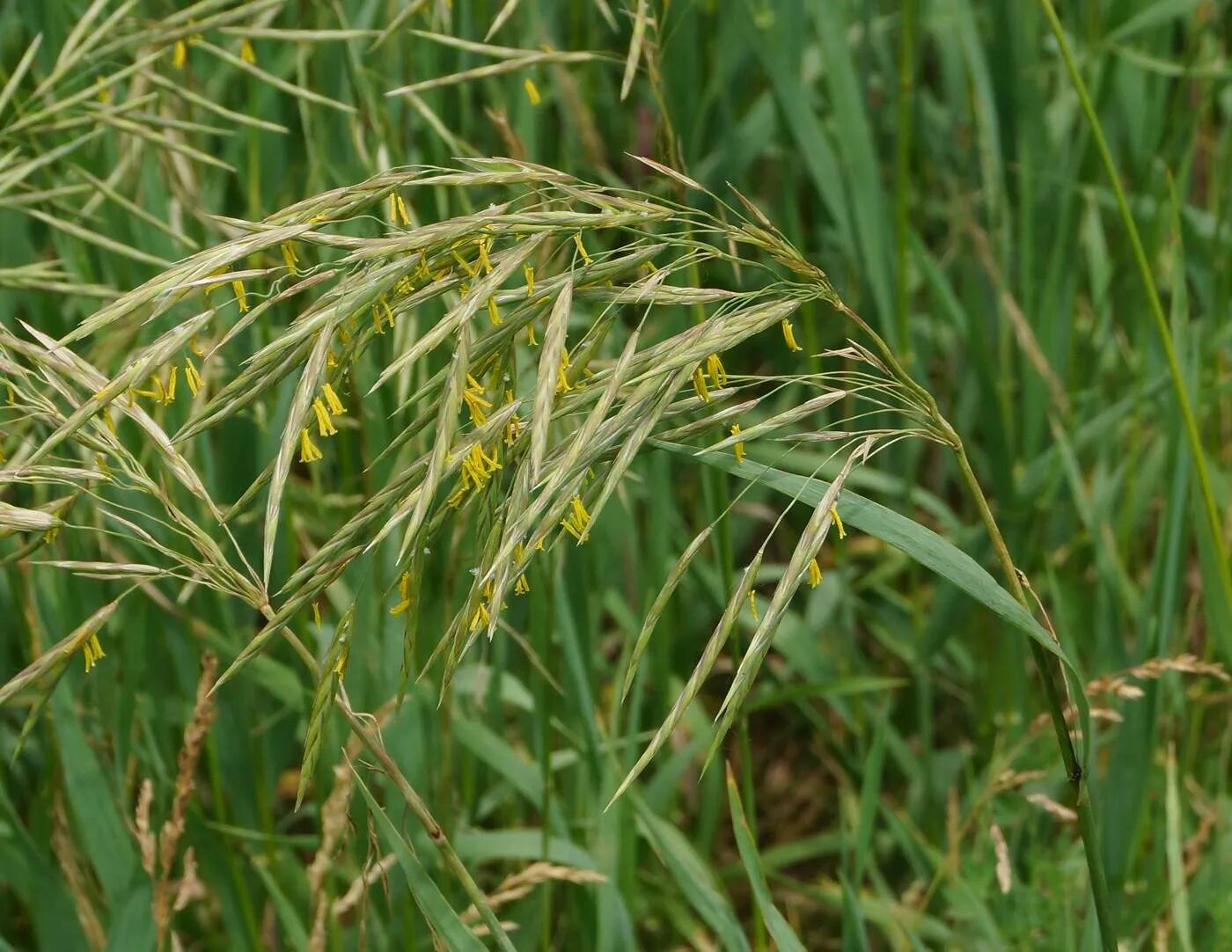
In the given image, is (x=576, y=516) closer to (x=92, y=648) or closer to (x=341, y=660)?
(x=341, y=660)

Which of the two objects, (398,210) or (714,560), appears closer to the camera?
(398,210)

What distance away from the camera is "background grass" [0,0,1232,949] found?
1.32 meters

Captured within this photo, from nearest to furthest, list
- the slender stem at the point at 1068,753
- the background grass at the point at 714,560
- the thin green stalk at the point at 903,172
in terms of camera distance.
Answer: the slender stem at the point at 1068,753 < the background grass at the point at 714,560 < the thin green stalk at the point at 903,172

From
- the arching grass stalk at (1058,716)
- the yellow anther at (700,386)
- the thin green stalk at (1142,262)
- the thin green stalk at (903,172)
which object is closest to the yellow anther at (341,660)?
the yellow anther at (700,386)

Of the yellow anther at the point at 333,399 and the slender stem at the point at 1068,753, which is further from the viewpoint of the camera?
the slender stem at the point at 1068,753

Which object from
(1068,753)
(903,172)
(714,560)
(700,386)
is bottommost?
(714,560)

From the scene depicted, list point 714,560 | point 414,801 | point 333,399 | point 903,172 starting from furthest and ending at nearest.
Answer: point 714,560 < point 903,172 < point 414,801 < point 333,399

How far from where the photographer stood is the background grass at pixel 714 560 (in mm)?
1321

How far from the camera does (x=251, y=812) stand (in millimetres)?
1477

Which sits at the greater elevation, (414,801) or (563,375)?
(563,375)

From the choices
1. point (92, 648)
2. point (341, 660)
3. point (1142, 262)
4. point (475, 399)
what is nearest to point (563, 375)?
point (475, 399)

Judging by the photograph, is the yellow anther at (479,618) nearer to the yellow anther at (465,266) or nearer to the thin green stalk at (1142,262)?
the yellow anther at (465,266)

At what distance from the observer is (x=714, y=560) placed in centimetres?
183

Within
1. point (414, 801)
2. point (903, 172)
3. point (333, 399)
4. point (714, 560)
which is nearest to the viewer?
point (333, 399)
